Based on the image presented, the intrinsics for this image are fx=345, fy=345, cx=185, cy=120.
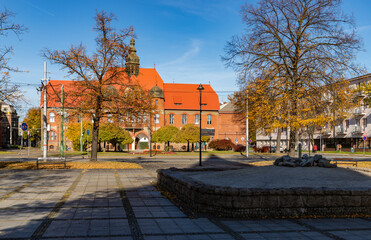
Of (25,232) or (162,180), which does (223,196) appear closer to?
(25,232)

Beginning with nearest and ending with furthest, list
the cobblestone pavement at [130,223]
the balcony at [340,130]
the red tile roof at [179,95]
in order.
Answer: the cobblestone pavement at [130,223] → the balcony at [340,130] → the red tile roof at [179,95]

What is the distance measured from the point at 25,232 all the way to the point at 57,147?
65.9 metres

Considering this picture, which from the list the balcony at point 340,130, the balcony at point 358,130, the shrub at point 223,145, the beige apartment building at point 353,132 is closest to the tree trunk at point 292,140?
the beige apartment building at point 353,132

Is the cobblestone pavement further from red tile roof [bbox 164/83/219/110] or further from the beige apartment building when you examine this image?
red tile roof [bbox 164/83/219/110]

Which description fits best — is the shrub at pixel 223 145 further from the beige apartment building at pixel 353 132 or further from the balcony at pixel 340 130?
the balcony at pixel 340 130

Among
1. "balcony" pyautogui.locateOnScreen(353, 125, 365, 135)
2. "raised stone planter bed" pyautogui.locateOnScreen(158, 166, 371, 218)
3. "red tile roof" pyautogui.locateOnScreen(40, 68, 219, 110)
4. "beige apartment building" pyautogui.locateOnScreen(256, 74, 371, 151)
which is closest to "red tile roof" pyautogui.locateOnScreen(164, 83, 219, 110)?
"red tile roof" pyautogui.locateOnScreen(40, 68, 219, 110)

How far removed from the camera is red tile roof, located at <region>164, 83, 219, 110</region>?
72.7 meters

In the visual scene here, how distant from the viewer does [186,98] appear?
74.1 metres

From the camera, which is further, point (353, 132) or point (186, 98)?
point (186, 98)

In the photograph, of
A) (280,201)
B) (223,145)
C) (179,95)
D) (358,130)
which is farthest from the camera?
(179,95)

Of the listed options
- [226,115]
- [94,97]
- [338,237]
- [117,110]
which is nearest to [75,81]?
[94,97]

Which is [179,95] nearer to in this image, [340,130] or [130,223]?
[340,130]

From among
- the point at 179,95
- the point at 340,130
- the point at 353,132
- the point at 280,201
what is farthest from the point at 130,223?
the point at 179,95

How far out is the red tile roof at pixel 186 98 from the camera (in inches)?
2862
